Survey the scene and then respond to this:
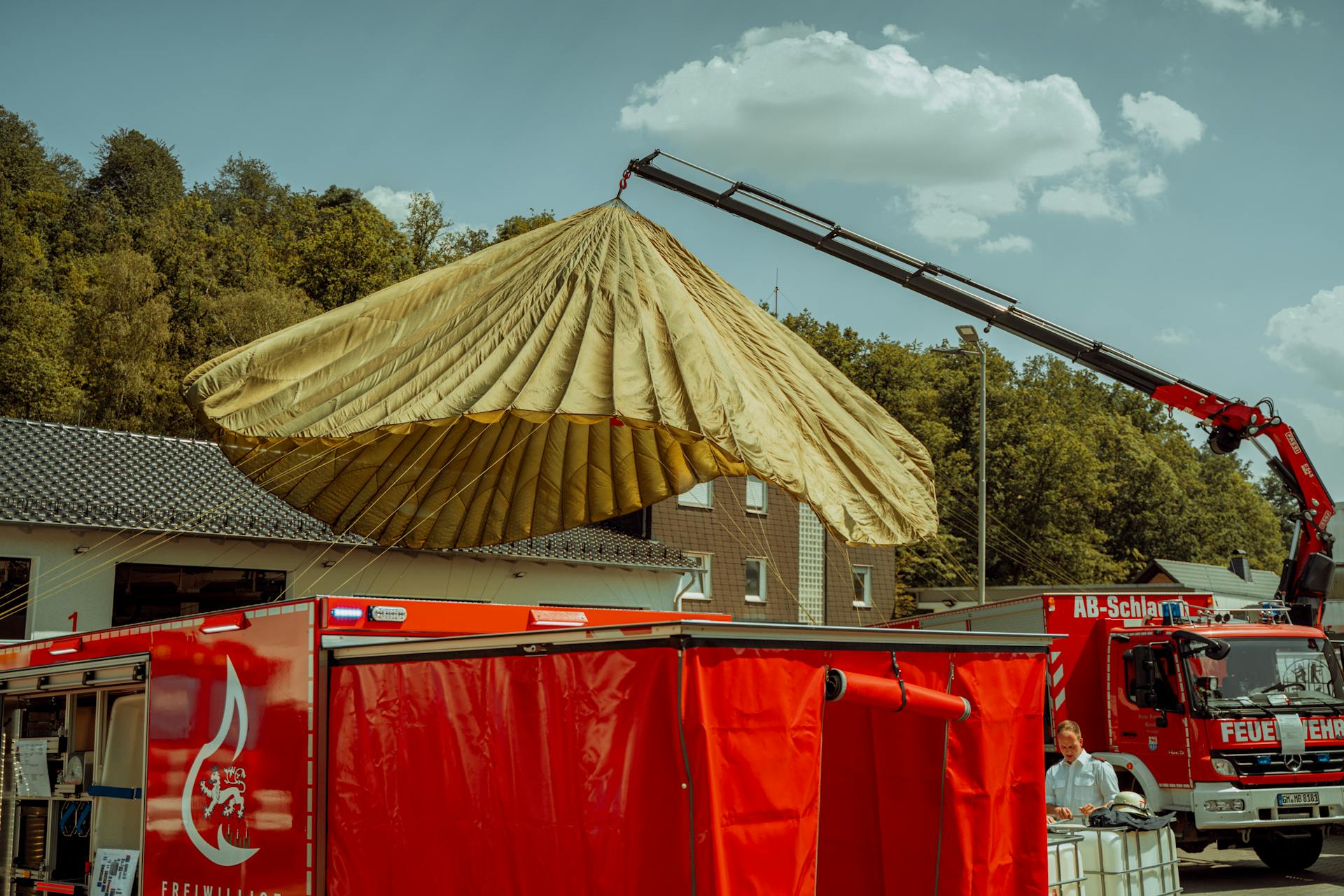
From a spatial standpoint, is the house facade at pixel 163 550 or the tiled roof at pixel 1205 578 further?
the tiled roof at pixel 1205 578

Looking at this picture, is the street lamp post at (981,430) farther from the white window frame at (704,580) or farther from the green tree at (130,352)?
the green tree at (130,352)

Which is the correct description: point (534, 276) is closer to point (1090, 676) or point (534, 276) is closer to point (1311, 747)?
point (1090, 676)

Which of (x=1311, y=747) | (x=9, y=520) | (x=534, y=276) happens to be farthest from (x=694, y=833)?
(x=9, y=520)

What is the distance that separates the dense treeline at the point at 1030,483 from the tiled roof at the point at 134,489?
3319 cm

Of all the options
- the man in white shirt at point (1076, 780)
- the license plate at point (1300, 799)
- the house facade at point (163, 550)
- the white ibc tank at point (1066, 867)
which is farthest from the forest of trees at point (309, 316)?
the white ibc tank at point (1066, 867)

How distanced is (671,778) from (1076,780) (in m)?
6.37

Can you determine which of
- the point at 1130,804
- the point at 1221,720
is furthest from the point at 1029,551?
the point at 1130,804

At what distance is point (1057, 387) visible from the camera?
3236 inches

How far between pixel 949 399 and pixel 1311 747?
5341 cm

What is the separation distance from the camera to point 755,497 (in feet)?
153

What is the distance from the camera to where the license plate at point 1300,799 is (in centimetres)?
1441

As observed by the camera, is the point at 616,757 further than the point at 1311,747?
No

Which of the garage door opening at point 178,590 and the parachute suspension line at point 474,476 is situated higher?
the parachute suspension line at point 474,476

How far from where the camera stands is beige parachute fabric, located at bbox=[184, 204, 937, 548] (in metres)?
11.6
